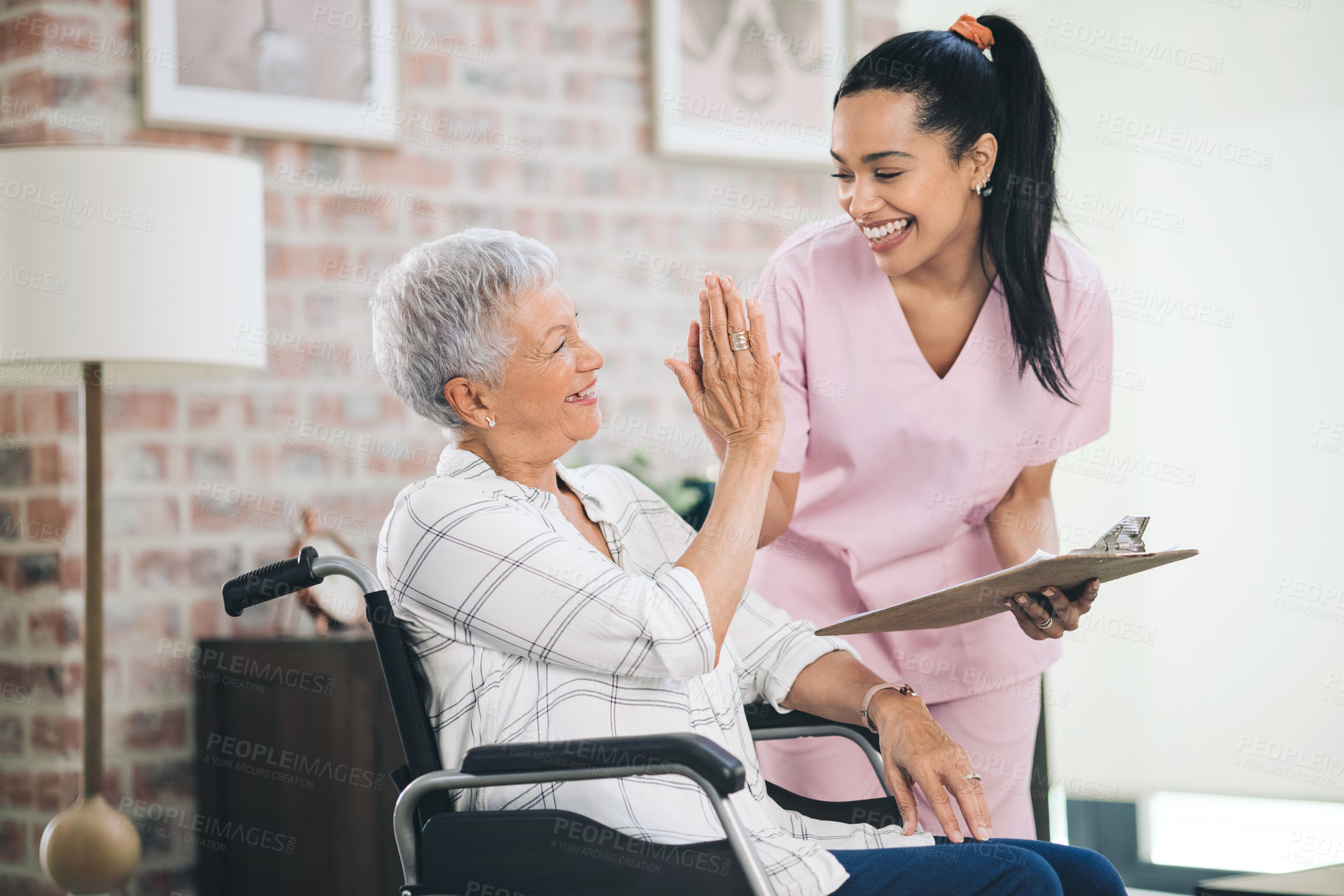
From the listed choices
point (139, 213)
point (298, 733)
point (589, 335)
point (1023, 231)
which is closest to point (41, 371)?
point (139, 213)

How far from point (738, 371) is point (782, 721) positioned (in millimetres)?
507

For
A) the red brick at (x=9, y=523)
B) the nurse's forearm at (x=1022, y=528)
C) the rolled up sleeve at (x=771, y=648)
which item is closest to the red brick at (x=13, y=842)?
the red brick at (x=9, y=523)

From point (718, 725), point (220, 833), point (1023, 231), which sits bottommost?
point (220, 833)

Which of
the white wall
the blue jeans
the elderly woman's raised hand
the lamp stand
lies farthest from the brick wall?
the blue jeans

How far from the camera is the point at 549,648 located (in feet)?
4.49

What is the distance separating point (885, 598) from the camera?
178cm

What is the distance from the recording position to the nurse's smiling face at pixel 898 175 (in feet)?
5.24

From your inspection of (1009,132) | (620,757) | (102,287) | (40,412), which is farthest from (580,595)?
(40,412)

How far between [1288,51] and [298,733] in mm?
2810

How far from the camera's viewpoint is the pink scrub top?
1.74 metres

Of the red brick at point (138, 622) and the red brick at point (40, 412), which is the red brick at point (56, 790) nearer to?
the red brick at point (138, 622)

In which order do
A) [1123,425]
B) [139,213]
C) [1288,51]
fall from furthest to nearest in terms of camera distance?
[1123,425], [1288,51], [139,213]

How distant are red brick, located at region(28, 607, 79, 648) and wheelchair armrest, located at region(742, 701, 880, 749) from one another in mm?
1583

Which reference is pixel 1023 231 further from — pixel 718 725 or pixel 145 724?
pixel 145 724
